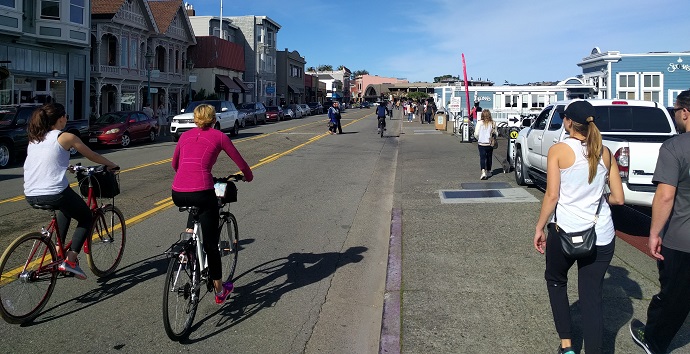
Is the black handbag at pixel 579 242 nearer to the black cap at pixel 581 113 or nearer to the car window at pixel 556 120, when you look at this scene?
the black cap at pixel 581 113

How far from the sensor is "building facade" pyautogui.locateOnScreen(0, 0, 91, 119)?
86.4 feet

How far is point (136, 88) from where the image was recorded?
39312 millimetres

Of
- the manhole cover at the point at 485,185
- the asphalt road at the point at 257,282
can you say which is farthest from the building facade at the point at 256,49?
the asphalt road at the point at 257,282

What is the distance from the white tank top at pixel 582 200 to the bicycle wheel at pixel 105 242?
4.43m

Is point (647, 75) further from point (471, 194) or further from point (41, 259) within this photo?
point (41, 259)

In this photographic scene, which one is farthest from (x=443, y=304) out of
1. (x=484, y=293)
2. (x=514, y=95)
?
(x=514, y=95)

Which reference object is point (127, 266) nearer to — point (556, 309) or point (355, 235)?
point (355, 235)

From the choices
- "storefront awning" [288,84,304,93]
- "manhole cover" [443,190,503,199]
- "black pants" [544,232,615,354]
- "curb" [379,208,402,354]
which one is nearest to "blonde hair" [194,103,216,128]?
"curb" [379,208,402,354]

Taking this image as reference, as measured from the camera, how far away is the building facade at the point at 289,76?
254ft

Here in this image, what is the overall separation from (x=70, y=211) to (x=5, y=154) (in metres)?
13.9

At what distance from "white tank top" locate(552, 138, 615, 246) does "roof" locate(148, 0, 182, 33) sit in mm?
42577

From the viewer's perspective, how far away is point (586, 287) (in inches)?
157

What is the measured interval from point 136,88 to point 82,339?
1463 inches

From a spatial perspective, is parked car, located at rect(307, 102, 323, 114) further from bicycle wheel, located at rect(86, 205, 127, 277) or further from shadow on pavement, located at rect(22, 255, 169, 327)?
bicycle wheel, located at rect(86, 205, 127, 277)
